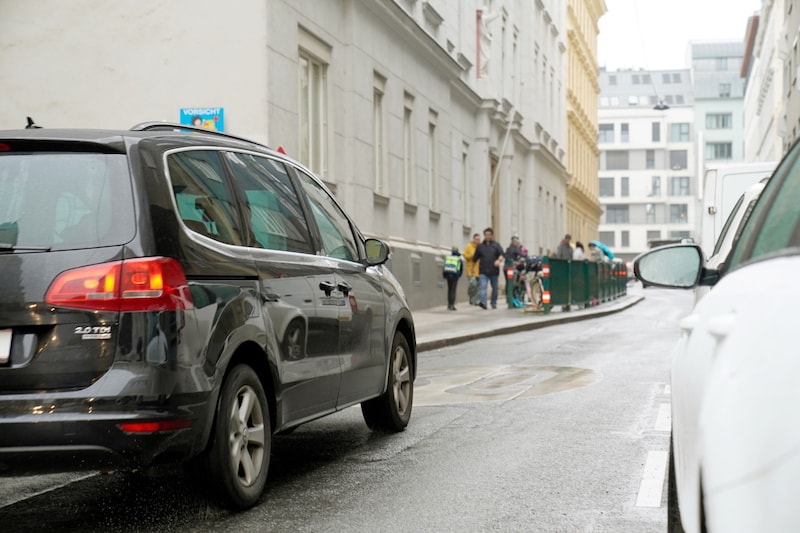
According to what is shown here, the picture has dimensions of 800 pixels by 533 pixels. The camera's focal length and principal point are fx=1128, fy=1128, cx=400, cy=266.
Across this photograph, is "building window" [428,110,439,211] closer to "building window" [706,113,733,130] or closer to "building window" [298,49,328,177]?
"building window" [298,49,328,177]

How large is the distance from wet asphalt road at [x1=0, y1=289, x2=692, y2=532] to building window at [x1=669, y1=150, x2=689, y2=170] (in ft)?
368

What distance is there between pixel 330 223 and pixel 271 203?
2.92ft

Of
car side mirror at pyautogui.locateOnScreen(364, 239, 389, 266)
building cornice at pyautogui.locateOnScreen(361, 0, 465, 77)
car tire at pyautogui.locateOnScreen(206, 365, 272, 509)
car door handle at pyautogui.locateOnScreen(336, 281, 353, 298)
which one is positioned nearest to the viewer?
car tire at pyautogui.locateOnScreen(206, 365, 272, 509)

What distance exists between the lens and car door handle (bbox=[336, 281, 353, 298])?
662 cm

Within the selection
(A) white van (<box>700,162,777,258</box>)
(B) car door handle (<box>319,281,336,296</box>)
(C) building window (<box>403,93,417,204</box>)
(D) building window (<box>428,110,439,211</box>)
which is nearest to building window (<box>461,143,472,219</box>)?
(D) building window (<box>428,110,439,211</box>)

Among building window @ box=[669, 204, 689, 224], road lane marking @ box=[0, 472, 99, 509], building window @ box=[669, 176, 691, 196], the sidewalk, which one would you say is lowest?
road lane marking @ box=[0, 472, 99, 509]

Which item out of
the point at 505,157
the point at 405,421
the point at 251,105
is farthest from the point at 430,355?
the point at 505,157

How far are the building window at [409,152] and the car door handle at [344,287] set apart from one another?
1866 centimetres

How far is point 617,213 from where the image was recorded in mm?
118875

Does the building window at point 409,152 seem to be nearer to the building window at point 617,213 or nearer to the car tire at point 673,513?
the car tire at point 673,513

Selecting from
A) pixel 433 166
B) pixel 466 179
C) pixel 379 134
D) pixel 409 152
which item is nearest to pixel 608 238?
pixel 466 179

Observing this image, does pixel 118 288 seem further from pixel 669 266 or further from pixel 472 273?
pixel 472 273

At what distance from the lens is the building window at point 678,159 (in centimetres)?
11888

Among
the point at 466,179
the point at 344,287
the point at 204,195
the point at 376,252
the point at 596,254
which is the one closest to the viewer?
the point at 204,195
